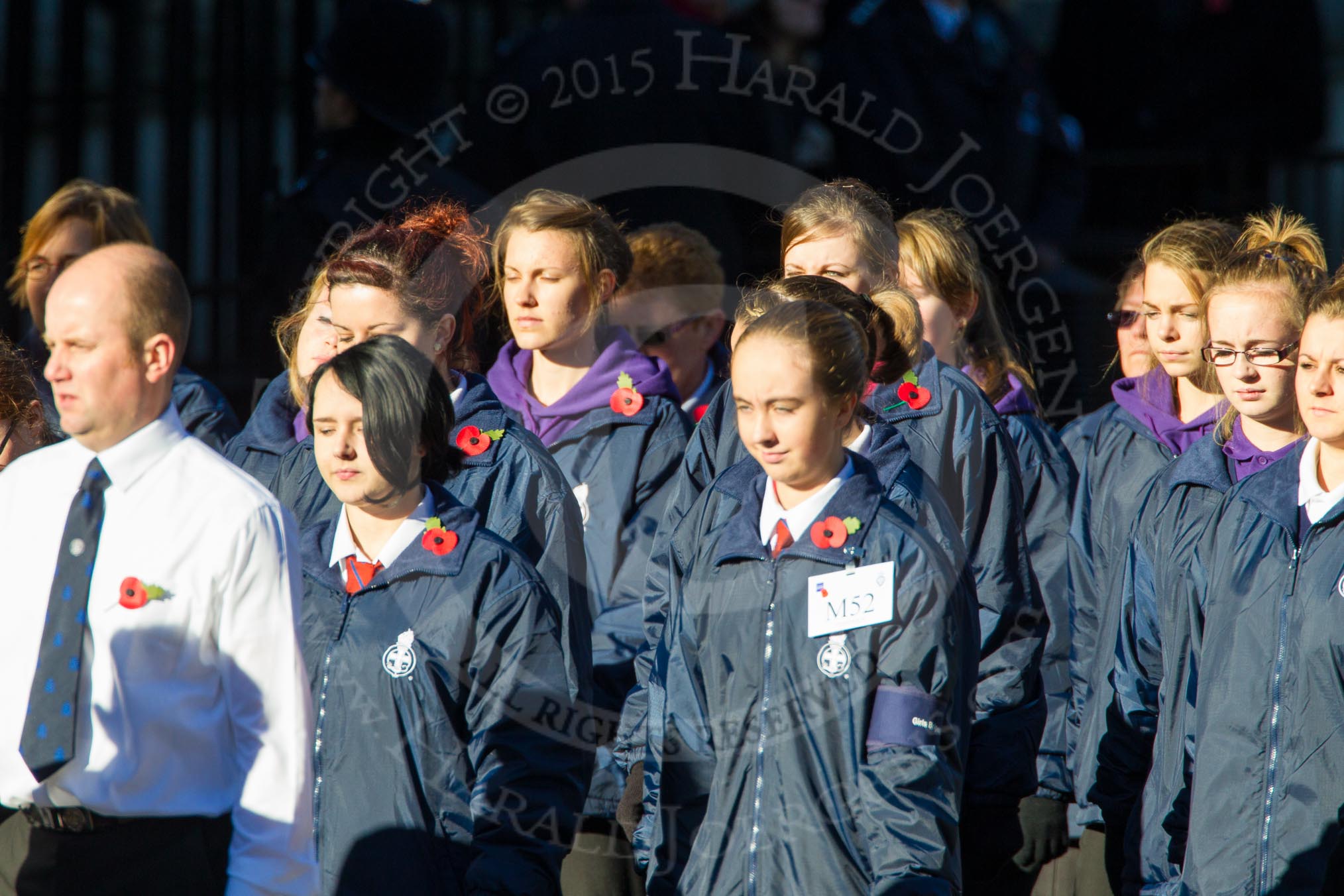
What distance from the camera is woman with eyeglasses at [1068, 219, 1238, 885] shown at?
404 cm

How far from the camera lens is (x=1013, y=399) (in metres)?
4.25

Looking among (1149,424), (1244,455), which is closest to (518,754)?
(1244,455)

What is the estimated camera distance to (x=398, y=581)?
3.02m

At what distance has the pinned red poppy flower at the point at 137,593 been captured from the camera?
7.98 feet

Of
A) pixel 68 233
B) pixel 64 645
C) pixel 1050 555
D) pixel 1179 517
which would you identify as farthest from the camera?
pixel 68 233

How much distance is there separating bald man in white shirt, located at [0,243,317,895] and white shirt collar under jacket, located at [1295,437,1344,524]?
1.81 metres

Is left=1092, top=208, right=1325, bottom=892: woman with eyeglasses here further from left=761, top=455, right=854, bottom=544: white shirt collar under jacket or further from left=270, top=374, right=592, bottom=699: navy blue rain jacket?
left=270, top=374, right=592, bottom=699: navy blue rain jacket

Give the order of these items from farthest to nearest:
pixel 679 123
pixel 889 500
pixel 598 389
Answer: pixel 679 123
pixel 598 389
pixel 889 500

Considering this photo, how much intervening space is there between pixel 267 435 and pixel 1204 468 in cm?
229

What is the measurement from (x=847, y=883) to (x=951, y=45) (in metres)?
4.03

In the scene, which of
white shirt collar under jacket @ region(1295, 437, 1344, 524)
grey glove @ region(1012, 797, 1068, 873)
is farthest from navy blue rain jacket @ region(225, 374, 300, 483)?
white shirt collar under jacket @ region(1295, 437, 1344, 524)

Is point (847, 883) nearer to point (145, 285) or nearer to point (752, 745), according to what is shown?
point (752, 745)

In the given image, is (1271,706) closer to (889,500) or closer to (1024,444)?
(889,500)

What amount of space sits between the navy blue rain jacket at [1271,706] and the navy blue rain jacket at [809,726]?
498 mm
